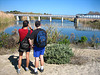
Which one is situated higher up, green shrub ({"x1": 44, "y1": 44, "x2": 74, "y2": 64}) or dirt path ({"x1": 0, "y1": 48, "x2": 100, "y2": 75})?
green shrub ({"x1": 44, "y1": 44, "x2": 74, "y2": 64})

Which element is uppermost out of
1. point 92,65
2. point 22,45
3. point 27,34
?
point 27,34

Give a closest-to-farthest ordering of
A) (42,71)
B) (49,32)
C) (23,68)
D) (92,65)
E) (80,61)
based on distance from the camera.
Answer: (42,71) → (23,68) → (92,65) → (80,61) → (49,32)

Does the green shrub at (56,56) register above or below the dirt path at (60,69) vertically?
above

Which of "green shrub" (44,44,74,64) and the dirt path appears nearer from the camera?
the dirt path

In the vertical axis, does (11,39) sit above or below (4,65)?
above

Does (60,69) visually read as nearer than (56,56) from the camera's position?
Yes

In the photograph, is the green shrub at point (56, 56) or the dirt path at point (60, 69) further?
the green shrub at point (56, 56)

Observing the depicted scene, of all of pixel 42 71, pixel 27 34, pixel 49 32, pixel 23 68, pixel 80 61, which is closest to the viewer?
pixel 27 34

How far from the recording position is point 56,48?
5102 mm

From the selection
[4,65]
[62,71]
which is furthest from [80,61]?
[4,65]

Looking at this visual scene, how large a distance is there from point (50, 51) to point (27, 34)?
1642mm

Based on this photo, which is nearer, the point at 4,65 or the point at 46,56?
the point at 4,65

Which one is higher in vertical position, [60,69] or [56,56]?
[56,56]

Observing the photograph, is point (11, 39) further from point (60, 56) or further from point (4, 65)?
point (60, 56)
